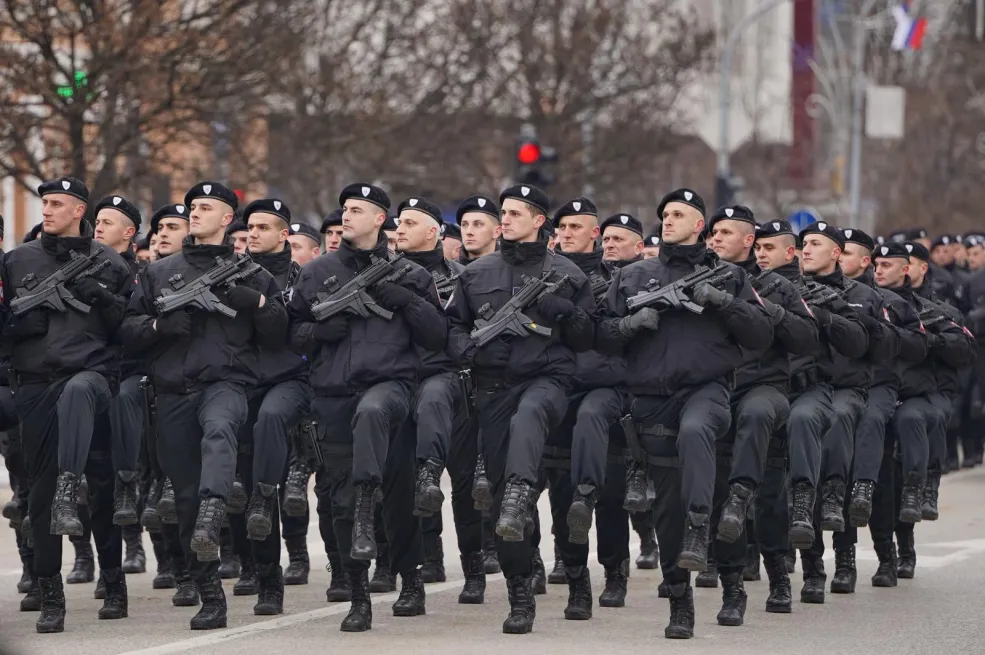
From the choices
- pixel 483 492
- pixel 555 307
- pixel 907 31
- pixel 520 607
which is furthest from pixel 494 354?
pixel 907 31

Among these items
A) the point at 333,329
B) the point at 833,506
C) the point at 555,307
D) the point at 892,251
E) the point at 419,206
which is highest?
the point at 419,206

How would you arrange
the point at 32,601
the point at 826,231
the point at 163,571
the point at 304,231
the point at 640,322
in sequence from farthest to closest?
1. the point at 304,231
2. the point at 163,571
3. the point at 826,231
4. the point at 32,601
5. the point at 640,322

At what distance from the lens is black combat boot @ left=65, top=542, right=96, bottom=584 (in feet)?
43.5

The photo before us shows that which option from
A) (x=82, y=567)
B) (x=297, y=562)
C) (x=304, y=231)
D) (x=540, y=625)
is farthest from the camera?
(x=304, y=231)

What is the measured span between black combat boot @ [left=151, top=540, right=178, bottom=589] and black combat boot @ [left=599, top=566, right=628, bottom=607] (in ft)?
8.31

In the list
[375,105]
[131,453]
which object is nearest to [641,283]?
[131,453]

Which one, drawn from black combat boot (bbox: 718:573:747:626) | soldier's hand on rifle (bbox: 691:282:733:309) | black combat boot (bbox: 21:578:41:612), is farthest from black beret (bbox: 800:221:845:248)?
black combat boot (bbox: 21:578:41:612)

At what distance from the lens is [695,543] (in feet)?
34.9

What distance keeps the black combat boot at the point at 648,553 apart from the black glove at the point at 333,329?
→ 3.67 m

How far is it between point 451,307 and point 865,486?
9.75ft

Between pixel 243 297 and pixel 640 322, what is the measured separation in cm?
200

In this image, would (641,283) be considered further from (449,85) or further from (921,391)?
(449,85)

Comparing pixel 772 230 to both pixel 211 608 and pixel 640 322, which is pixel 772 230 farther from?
pixel 211 608

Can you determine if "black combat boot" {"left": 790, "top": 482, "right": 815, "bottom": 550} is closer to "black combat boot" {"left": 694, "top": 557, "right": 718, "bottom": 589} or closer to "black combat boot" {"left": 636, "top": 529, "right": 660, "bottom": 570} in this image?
"black combat boot" {"left": 694, "top": 557, "right": 718, "bottom": 589}
